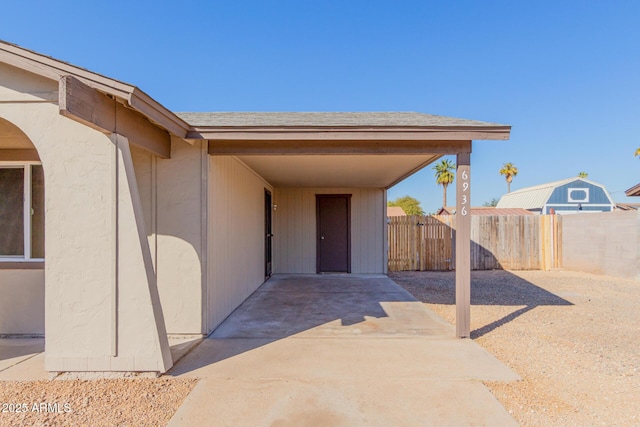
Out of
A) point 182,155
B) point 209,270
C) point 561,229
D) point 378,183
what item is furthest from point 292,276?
point 561,229

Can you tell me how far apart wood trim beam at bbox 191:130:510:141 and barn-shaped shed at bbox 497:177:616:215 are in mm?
24064

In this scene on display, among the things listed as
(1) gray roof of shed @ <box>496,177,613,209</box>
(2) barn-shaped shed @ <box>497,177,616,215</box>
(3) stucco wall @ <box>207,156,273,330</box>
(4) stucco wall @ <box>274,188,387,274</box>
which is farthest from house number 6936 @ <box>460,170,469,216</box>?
(1) gray roof of shed @ <box>496,177,613,209</box>

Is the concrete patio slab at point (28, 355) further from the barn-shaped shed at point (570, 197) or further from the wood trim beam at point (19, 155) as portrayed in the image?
the barn-shaped shed at point (570, 197)

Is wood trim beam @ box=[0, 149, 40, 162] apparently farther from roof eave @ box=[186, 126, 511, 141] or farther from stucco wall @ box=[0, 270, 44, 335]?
roof eave @ box=[186, 126, 511, 141]

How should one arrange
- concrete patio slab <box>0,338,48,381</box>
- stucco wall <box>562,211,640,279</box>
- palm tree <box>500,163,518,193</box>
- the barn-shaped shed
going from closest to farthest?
concrete patio slab <box>0,338,48,381</box> → stucco wall <box>562,211,640,279</box> → the barn-shaped shed → palm tree <box>500,163,518,193</box>

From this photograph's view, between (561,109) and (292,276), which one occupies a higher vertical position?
(561,109)

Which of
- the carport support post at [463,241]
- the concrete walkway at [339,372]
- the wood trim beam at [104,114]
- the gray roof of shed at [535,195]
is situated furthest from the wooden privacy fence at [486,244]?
the gray roof of shed at [535,195]

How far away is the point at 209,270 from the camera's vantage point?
431 centimetres

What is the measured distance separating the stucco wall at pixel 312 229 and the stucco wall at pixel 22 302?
573 centimetres

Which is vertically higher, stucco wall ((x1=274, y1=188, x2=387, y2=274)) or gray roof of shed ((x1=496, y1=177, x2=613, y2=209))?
gray roof of shed ((x1=496, y1=177, x2=613, y2=209))

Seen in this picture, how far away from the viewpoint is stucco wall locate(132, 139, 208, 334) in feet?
13.7

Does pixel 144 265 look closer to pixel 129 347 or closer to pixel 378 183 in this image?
pixel 129 347

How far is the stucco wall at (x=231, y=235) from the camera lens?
177 inches

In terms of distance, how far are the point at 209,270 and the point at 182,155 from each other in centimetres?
153
